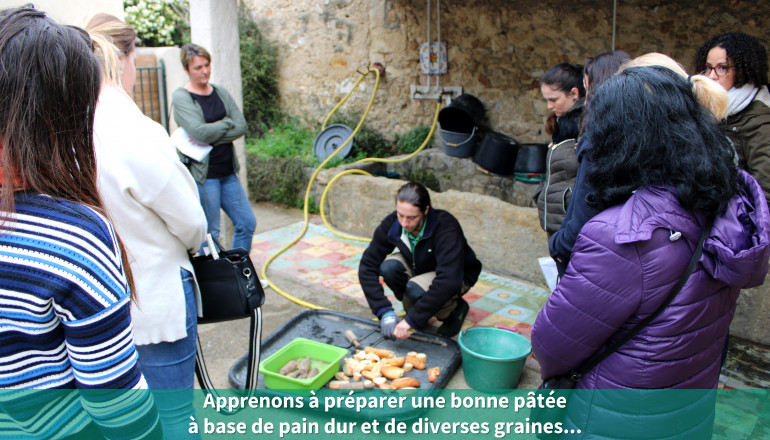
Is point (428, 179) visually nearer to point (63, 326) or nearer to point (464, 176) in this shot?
point (464, 176)

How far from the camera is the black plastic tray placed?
2.96 meters

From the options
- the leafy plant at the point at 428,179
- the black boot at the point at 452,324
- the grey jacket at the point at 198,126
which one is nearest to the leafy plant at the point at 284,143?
the leafy plant at the point at 428,179

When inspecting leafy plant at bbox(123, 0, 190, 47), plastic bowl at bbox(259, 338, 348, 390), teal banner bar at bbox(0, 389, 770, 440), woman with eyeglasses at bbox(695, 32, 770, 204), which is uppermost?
leafy plant at bbox(123, 0, 190, 47)

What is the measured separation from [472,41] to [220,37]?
9.90ft

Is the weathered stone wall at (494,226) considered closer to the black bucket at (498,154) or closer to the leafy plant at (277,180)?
the black bucket at (498,154)

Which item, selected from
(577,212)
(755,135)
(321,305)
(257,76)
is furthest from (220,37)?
(755,135)

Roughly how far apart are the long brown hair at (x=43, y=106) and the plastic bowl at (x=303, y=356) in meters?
1.89

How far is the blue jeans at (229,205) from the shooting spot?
153 inches

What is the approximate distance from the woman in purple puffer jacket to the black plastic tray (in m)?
1.42

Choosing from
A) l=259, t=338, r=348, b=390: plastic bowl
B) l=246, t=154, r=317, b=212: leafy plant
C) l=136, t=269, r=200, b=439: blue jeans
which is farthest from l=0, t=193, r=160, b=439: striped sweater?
l=246, t=154, r=317, b=212: leafy plant

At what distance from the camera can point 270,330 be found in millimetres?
3635

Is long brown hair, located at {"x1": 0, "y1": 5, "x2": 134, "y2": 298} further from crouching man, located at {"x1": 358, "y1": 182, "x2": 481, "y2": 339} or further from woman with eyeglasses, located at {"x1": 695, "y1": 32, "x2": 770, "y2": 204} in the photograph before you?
woman with eyeglasses, located at {"x1": 695, "y1": 32, "x2": 770, "y2": 204}

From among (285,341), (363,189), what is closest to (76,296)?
(285,341)

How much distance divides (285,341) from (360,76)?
4930 millimetres
